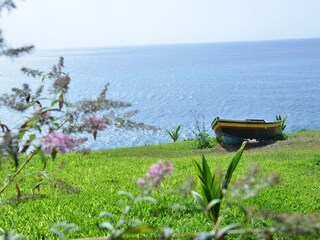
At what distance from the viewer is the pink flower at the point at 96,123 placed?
124 centimetres

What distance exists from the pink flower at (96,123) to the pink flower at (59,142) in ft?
0.31

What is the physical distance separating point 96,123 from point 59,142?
137 mm

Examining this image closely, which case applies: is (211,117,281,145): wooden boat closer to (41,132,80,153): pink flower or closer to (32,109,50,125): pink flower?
(32,109,50,125): pink flower

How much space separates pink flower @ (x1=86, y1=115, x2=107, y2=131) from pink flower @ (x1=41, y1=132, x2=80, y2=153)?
9 centimetres

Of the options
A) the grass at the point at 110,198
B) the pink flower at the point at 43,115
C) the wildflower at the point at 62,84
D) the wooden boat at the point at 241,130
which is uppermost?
the wildflower at the point at 62,84

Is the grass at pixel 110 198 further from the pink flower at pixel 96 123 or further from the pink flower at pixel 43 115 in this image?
the pink flower at pixel 96 123

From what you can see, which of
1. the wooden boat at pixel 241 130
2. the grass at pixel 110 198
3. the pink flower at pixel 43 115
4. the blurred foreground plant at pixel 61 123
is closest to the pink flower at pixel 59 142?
Answer: the blurred foreground plant at pixel 61 123

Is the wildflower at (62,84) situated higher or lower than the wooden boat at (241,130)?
higher

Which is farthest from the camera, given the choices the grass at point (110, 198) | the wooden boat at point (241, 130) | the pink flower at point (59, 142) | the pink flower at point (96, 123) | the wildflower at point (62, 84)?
the wooden boat at point (241, 130)

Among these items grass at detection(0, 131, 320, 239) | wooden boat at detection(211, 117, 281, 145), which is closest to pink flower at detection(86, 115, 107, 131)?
grass at detection(0, 131, 320, 239)

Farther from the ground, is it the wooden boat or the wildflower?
the wildflower

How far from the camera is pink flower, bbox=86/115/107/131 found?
4.06 ft

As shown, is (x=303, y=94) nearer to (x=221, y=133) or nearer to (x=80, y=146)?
(x=221, y=133)

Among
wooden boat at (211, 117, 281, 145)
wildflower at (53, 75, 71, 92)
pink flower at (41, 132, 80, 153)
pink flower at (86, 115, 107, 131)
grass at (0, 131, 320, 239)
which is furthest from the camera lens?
wooden boat at (211, 117, 281, 145)
